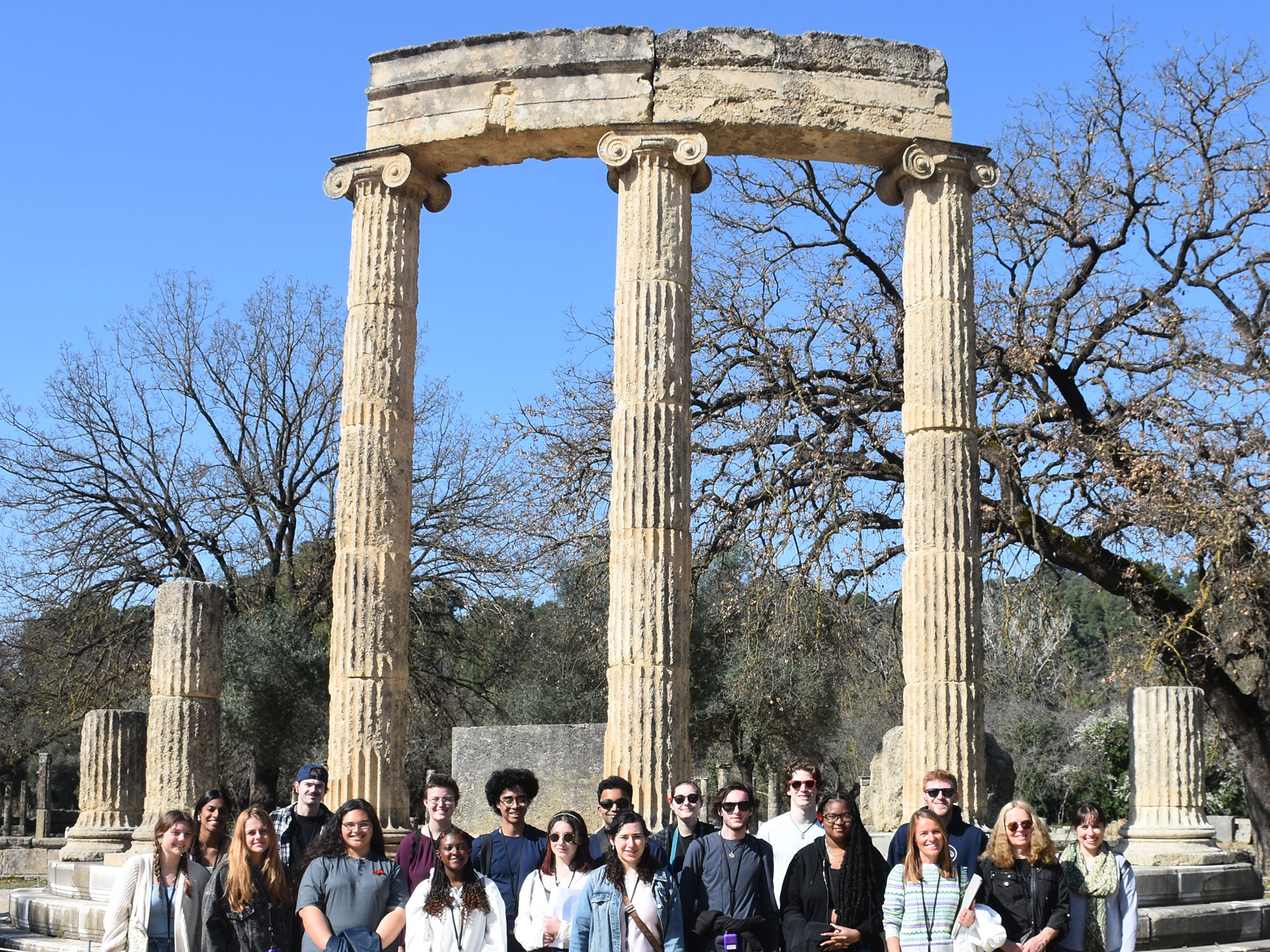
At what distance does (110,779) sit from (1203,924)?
12816 millimetres

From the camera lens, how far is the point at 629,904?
7586mm

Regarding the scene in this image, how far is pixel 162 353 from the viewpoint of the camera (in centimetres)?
2942

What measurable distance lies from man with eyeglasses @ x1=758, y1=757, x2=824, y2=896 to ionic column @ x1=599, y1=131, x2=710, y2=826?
16.2ft

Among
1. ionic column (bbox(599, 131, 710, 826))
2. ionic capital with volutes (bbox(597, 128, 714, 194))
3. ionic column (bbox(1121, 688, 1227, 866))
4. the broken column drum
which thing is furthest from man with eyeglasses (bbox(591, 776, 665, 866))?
ionic column (bbox(1121, 688, 1227, 866))

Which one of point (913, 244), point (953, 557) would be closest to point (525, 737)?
point (953, 557)

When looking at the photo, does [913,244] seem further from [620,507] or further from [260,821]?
[260,821]

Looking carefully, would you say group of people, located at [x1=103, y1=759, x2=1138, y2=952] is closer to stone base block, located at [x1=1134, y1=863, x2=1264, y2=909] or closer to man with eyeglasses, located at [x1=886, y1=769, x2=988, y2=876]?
man with eyeglasses, located at [x1=886, y1=769, x2=988, y2=876]

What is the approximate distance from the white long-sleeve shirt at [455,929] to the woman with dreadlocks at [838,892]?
1.70 metres

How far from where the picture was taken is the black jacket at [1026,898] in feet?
28.0

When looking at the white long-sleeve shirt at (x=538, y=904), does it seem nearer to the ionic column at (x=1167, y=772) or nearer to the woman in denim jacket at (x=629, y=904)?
the woman in denim jacket at (x=629, y=904)

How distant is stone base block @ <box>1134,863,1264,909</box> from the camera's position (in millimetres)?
14133

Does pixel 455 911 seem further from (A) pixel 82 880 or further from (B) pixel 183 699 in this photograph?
(B) pixel 183 699

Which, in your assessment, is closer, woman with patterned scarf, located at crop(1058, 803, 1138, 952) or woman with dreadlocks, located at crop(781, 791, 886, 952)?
woman with dreadlocks, located at crop(781, 791, 886, 952)

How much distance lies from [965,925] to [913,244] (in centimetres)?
881
